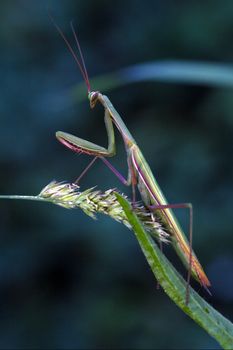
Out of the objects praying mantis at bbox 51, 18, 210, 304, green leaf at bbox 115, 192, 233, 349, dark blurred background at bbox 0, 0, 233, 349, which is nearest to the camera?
green leaf at bbox 115, 192, 233, 349

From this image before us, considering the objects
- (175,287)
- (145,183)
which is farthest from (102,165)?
(175,287)

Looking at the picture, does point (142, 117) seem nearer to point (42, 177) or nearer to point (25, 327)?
point (42, 177)

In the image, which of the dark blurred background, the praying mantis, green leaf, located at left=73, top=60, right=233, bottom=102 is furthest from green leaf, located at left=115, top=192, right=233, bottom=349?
the dark blurred background

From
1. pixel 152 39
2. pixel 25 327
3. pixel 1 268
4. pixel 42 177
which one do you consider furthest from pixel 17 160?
pixel 152 39

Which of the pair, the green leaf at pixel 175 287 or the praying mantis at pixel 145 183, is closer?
the green leaf at pixel 175 287

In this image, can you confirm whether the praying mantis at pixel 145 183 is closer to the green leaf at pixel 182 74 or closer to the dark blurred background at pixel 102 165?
the green leaf at pixel 182 74

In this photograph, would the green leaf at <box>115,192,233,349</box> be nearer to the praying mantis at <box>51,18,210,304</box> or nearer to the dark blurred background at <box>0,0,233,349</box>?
the praying mantis at <box>51,18,210,304</box>

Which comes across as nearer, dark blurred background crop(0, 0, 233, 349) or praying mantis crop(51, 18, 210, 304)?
praying mantis crop(51, 18, 210, 304)

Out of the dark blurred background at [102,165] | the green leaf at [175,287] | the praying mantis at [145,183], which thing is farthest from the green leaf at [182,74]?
the dark blurred background at [102,165]

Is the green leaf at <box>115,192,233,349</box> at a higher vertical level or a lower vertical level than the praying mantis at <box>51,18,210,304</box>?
lower
